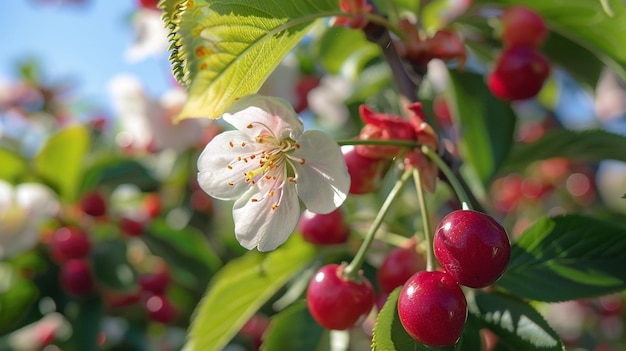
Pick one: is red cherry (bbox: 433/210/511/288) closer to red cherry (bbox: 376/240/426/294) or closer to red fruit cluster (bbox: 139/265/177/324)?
red cherry (bbox: 376/240/426/294)

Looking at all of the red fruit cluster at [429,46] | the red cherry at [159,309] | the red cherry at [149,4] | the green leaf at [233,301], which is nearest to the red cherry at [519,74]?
the red fruit cluster at [429,46]

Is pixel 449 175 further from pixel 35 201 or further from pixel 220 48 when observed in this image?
pixel 35 201

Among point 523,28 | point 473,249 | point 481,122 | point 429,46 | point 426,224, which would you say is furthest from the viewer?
point 481,122

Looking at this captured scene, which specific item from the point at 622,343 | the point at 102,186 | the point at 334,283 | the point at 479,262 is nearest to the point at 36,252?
the point at 102,186

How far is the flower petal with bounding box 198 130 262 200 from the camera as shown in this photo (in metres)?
0.85

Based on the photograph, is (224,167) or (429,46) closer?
(224,167)

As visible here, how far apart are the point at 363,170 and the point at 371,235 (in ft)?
0.38

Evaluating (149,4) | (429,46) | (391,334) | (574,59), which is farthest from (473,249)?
(149,4)

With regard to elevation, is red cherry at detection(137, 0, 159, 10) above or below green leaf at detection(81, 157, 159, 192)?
above

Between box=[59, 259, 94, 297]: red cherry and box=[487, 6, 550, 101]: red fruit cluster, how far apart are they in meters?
1.00

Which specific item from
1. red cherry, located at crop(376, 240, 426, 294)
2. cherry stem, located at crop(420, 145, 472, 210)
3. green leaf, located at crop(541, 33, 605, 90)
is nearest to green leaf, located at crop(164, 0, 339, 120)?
cherry stem, located at crop(420, 145, 472, 210)

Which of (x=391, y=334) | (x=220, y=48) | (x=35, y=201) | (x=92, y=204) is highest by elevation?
(x=220, y=48)

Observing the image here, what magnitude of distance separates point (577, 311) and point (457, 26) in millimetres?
2032

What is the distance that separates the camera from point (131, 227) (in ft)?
5.54
